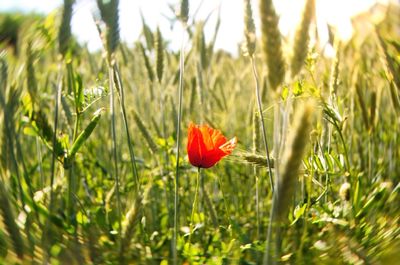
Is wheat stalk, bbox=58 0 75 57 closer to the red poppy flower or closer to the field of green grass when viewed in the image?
the field of green grass

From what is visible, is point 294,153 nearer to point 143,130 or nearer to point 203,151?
point 203,151

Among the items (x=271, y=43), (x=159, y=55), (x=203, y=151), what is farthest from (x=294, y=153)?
(x=159, y=55)

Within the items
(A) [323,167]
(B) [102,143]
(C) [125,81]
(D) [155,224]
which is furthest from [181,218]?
(C) [125,81]

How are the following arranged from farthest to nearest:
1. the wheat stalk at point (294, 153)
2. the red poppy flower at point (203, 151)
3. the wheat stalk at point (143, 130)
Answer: the wheat stalk at point (143, 130)
the red poppy flower at point (203, 151)
the wheat stalk at point (294, 153)

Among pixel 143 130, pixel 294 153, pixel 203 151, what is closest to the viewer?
pixel 294 153

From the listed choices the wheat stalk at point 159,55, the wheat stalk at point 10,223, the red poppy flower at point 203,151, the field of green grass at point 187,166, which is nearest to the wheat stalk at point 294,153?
the field of green grass at point 187,166

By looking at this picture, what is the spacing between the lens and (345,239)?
485mm

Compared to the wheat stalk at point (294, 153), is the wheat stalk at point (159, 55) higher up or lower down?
higher up

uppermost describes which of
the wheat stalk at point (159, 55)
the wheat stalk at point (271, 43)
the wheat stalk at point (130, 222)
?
the wheat stalk at point (159, 55)

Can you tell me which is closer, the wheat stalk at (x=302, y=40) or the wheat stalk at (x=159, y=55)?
the wheat stalk at (x=302, y=40)

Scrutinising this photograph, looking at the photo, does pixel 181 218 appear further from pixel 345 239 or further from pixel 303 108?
pixel 303 108

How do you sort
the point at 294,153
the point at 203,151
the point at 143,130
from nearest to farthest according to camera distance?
the point at 294,153, the point at 203,151, the point at 143,130

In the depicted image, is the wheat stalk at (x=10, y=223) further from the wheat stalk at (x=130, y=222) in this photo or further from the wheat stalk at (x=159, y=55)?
the wheat stalk at (x=159, y=55)

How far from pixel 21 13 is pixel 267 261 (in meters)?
0.35
